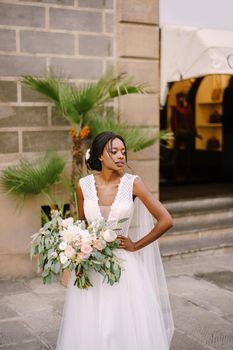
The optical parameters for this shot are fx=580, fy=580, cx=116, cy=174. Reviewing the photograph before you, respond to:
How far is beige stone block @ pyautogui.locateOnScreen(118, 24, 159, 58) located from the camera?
777 cm

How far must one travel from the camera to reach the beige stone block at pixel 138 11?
772 centimetres

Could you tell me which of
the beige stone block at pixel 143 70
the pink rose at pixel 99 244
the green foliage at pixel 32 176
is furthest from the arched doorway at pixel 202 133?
the pink rose at pixel 99 244

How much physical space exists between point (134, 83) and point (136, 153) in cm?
95

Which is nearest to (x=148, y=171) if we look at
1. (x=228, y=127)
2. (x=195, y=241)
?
(x=195, y=241)

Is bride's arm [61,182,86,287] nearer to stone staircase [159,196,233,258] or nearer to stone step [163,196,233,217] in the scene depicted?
stone staircase [159,196,233,258]

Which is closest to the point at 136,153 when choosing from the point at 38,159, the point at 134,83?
the point at 134,83

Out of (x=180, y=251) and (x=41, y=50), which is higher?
(x=41, y=50)

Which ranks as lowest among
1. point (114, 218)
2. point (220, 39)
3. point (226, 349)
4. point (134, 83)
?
point (226, 349)

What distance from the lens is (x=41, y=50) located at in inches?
285

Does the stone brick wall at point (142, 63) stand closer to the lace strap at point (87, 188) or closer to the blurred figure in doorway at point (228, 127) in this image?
the lace strap at point (87, 188)

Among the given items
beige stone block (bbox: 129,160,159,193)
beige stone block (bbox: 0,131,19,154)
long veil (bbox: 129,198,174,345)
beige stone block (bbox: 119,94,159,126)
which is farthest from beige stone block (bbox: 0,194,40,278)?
long veil (bbox: 129,198,174,345)

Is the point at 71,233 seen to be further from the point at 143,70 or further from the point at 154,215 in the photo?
the point at 143,70

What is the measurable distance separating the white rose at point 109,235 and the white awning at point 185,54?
4489 millimetres

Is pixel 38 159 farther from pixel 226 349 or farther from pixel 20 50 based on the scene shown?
pixel 226 349
